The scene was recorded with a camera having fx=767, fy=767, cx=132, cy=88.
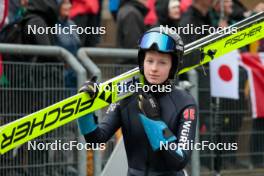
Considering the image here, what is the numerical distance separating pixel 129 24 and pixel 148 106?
4.51m

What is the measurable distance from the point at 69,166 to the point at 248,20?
10.4ft

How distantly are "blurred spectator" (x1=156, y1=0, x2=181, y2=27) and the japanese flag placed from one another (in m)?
1.05

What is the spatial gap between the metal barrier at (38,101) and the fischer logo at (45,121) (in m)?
2.82

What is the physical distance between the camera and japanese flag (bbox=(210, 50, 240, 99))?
956 cm

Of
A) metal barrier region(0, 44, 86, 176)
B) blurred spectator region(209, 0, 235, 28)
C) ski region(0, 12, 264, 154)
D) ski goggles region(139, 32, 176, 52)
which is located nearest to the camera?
ski region(0, 12, 264, 154)

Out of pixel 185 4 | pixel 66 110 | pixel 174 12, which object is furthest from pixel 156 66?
pixel 185 4

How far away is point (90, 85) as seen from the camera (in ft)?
18.0

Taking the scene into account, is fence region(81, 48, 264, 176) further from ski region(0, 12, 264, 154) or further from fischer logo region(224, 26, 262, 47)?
ski region(0, 12, 264, 154)

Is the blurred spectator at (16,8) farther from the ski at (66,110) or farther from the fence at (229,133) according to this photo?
the ski at (66,110)

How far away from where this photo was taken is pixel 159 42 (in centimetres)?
557

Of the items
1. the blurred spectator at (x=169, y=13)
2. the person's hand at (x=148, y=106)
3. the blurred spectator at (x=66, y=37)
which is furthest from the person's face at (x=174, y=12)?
the person's hand at (x=148, y=106)

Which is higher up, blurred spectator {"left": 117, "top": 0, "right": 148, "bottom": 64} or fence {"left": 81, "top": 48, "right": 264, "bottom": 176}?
blurred spectator {"left": 117, "top": 0, "right": 148, "bottom": 64}

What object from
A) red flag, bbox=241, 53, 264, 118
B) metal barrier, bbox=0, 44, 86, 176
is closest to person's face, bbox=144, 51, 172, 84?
metal barrier, bbox=0, 44, 86, 176

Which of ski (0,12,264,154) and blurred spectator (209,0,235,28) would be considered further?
blurred spectator (209,0,235,28)
